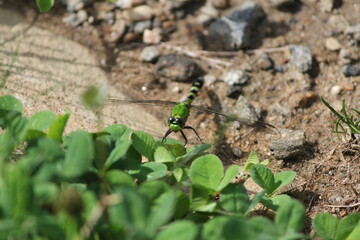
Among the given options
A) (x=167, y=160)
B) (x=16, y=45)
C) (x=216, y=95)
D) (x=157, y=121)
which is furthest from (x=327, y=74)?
(x=16, y=45)

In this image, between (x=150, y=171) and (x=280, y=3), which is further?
(x=280, y=3)

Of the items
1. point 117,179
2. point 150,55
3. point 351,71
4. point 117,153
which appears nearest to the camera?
point 117,179

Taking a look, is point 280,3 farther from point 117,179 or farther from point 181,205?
point 117,179

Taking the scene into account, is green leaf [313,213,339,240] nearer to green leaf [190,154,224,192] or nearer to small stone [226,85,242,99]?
green leaf [190,154,224,192]

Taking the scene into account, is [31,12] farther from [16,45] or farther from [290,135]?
[290,135]

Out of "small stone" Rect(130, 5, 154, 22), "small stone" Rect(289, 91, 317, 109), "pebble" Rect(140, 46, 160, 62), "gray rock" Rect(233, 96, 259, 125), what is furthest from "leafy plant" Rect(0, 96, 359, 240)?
"small stone" Rect(130, 5, 154, 22)

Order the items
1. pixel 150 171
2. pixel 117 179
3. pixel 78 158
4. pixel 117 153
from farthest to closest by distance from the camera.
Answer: pixel 150 171, pixel 117 153, pixel 117 179, pixel 78 158

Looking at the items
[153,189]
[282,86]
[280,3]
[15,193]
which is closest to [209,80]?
[282,86]
